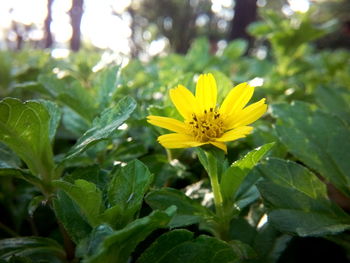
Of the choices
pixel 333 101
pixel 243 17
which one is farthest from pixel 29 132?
pixel 243 17

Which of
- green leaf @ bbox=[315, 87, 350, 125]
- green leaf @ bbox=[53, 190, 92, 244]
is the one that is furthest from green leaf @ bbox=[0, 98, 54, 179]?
green leaf @ bbox=[315, 87, 350, 125]

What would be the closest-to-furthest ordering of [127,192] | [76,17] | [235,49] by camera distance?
[127,192] → [235,49] → [76,17]

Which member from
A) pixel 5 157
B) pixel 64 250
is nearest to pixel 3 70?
pixel 5 157

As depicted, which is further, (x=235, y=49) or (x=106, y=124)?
(x=235, y=49)

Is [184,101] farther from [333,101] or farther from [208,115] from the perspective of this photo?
[333,101]

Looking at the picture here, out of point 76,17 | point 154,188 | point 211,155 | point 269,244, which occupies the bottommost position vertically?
point 269,244

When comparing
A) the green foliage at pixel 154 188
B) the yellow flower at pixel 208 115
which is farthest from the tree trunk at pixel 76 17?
the yellow flower at pixel 208 115

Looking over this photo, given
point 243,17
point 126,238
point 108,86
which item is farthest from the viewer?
point 243,17
